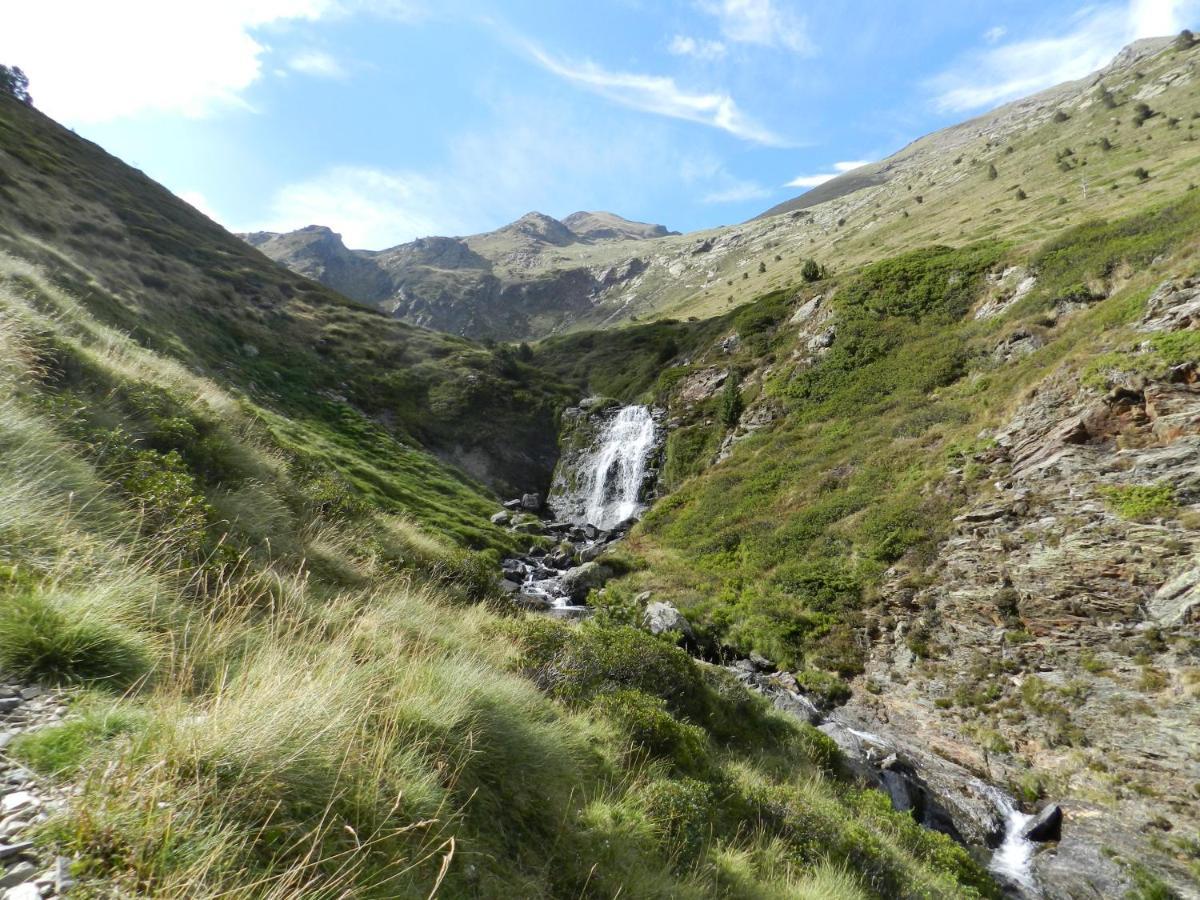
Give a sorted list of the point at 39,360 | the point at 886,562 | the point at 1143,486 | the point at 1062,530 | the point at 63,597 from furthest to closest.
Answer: the point at 886,562
the point at 1062,530
the point at 1143,486
the point at 39,360
the point at 63,597

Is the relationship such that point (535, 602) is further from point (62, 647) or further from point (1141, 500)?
point (62, 647)

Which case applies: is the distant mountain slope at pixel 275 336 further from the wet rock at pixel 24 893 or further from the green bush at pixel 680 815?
the wet rock at pixel 24 893

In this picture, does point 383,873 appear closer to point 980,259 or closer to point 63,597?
point 63,597

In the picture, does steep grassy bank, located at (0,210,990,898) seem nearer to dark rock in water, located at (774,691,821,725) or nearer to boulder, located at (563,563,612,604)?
dark rock in water, located at (774,691,821,725)

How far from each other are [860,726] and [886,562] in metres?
7.28

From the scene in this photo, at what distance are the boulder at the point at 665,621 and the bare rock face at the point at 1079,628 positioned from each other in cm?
675

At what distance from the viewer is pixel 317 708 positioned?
140 inches

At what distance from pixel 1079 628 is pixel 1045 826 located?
5888 mm

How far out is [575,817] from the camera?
16.5ft

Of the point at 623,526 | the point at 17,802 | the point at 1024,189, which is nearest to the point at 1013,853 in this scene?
the point at 17,802

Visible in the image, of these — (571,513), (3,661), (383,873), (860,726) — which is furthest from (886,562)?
(571,513)

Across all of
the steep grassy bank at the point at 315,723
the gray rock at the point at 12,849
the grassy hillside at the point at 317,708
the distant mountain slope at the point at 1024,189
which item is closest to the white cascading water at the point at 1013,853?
the grassy hillside at the point at 317,708

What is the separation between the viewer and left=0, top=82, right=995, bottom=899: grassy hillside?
280cm

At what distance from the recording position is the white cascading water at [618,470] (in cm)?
4447
